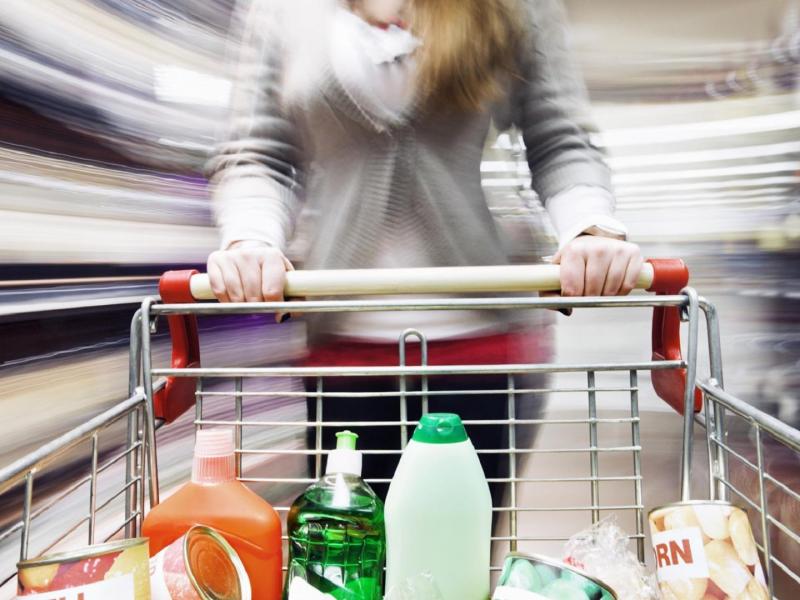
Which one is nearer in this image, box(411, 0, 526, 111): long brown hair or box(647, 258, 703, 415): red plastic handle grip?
box(647, 258, 703, 415): red plastic handle grip

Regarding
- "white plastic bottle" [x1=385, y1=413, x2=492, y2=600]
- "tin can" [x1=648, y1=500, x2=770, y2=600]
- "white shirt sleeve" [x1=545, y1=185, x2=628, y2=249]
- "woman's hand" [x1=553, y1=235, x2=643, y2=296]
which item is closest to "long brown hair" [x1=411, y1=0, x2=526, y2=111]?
"white shirt sleeve" [x1=545, y1=185, x2=628, y2=249]

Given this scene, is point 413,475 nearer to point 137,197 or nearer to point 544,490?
point 544,490

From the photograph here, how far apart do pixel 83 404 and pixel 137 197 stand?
0.44 metres

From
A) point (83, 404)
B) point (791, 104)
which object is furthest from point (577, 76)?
point (83, 404)

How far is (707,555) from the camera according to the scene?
2.19 feet

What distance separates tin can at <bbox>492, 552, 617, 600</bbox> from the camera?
63 cm

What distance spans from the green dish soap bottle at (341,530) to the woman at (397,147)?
43 cm

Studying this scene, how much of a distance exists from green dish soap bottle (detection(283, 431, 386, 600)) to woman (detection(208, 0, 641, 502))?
1.41 ft

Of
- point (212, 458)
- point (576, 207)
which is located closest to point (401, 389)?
point (212, 458)

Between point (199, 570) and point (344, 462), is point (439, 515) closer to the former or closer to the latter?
point (344, 462)

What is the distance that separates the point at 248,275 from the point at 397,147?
1.51 feet

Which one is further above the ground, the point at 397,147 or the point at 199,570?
the point at 397,147

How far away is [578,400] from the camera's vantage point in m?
1.30

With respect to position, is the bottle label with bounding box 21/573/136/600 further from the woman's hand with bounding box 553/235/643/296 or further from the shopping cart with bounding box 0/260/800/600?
the woman's hand with bounding box 553/235/643/296
